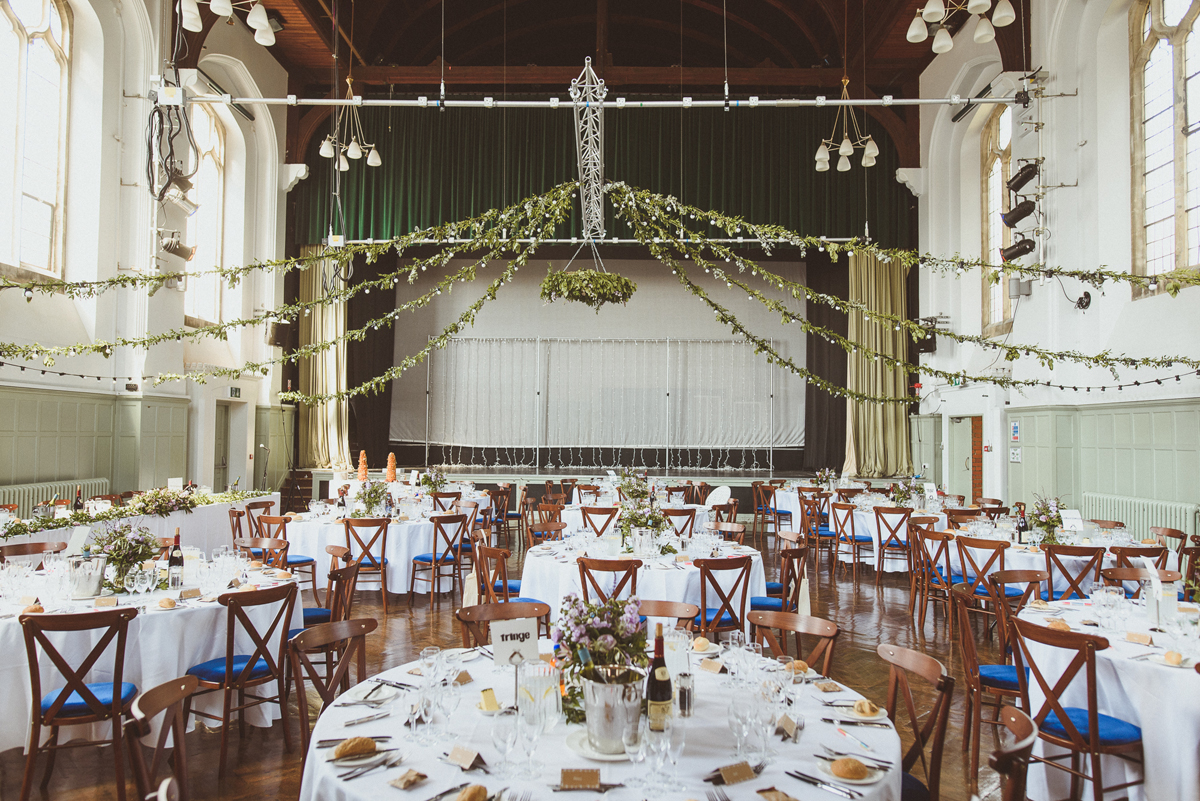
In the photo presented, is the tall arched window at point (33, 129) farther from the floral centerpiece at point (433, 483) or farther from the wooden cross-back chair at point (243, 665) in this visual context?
the wooden cross-back chair at point (243, 665)

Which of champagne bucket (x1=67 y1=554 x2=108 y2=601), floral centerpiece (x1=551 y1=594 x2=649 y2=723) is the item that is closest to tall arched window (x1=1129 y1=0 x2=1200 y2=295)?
floral centerpiece (x1=551 y1=594 x2=649 y2=723)

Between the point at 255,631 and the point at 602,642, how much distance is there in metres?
2.41

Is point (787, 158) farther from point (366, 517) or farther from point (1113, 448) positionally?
point (366, 517)

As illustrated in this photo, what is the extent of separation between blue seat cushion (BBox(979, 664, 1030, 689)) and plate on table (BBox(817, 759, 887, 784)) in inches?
86.8

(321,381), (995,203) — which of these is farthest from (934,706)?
(321,381)

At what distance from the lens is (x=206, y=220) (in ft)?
41.1

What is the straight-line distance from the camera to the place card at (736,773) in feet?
6.63

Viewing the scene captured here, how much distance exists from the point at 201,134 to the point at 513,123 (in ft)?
17.4

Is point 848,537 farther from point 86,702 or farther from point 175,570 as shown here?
point 86,702

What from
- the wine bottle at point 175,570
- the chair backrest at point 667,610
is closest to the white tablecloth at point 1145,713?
the chair backrest at point 667,610

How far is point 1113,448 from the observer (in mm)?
8625

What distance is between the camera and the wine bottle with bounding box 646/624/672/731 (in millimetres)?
2236

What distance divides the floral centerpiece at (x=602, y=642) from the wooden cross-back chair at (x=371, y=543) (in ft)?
15.5

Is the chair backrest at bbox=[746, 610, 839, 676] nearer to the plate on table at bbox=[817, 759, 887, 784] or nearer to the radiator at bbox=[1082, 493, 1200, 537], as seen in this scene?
the plate on table at bbox=[817, 759, 887, 784]
